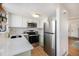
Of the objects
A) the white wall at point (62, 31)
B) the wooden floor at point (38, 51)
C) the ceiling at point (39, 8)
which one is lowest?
the wooden floor at point (38, 51)

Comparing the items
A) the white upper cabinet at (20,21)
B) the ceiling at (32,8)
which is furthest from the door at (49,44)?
the ceiling at (32,8)

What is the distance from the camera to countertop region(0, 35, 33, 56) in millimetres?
1139

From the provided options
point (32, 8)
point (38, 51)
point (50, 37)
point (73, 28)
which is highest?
point (32, 8)

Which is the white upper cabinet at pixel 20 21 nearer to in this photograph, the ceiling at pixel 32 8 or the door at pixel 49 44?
the ceiling at pixel 32 8

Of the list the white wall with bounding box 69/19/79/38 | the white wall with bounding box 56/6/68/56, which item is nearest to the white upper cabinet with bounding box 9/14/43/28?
the white wall with bounding box 56/6/68/56

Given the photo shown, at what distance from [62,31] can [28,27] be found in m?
0.45

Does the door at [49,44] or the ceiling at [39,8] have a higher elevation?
the ceiling at [39,8]

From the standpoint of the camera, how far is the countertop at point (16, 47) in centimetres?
114

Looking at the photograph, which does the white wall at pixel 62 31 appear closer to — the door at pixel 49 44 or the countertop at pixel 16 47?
the door at pixel 49 44

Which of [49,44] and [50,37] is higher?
[50,37]

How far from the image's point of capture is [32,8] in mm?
1166

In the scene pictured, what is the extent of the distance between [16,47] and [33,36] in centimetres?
26

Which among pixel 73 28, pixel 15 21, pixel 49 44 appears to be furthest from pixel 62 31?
pixel 15 21

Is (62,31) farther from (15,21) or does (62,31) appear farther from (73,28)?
(15,21)
